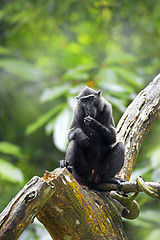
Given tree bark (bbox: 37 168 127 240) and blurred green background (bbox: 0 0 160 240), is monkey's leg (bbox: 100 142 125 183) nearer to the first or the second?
tree bark (bbox: 37 168 127 240)

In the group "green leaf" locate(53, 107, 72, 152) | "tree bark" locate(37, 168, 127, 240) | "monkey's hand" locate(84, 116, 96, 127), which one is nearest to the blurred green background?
"green leaf" locate(53, 107, 72, 152)

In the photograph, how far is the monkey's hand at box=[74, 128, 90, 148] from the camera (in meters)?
4.13

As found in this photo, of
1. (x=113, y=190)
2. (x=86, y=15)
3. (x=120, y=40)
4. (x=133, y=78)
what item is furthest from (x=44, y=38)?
(x=113, y=190)

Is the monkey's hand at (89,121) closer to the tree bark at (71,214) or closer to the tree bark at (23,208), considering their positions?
the tree bark at (71,214)

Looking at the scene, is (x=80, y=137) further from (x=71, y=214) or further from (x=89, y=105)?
(x=71, y=214)

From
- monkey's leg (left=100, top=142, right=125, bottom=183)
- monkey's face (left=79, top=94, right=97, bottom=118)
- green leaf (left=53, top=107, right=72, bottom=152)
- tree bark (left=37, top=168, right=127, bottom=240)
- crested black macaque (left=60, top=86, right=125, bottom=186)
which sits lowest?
tree bark (left=37, top=168, right=127, bottom=240)

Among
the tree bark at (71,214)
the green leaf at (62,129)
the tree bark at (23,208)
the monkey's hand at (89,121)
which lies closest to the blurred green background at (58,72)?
the green leaf at (62,129)

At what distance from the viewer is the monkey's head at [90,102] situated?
14.3ft

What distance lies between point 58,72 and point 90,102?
12.7ft

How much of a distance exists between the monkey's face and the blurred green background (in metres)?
1.24

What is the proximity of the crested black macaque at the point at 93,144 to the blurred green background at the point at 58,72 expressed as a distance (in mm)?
1102

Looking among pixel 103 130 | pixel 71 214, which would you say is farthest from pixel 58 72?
pixel 71 214

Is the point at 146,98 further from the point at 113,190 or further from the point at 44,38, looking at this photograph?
the point at 44,38

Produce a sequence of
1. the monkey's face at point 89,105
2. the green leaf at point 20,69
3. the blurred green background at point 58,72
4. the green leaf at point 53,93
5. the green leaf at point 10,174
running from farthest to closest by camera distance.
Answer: the green leaf at point 20,69 < the blurred green background at point 58,72 < the green leaf at point 53,93 < the green leaf at point 10,174 < the monkey's face at point 89,105
